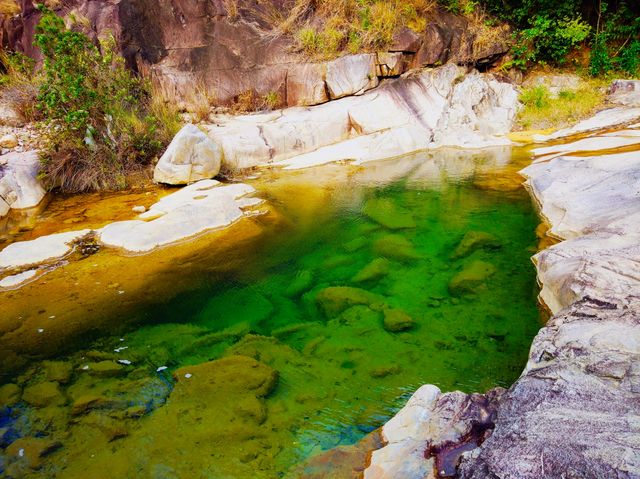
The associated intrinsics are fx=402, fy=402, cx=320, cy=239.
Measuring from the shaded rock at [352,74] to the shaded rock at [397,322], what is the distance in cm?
881

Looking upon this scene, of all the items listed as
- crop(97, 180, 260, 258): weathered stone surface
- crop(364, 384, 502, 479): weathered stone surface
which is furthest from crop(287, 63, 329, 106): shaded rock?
crop(364, 384, 502, 479): weathered stone surface

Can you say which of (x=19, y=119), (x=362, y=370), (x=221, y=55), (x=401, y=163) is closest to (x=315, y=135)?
(x=401, y=163)

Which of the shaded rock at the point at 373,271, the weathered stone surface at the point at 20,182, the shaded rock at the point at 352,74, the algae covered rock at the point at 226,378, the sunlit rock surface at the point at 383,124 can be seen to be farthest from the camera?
the shaded rock at the point at 352,74

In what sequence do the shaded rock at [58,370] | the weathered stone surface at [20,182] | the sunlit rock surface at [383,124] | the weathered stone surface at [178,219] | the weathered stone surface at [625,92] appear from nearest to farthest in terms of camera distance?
the shaded rock at [58,370]
the weathered stone surface at [178,219]
the weathered stone surface at [20,182]
the sunlit rock surface at [383,124]
the weathered stone surface at [625,92]

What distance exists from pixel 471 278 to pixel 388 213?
7.74ft

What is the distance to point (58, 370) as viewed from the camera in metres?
3.34

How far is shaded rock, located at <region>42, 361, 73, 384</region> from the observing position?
324cm

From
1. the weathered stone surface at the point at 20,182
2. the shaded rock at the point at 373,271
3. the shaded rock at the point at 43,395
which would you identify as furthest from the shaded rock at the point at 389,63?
the shaded rock at the point at 43,395

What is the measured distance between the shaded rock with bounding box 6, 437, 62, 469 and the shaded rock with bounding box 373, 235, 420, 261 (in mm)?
3682

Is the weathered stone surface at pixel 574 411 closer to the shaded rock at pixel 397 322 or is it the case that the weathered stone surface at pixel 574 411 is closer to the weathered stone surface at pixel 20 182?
the shaded rock at pixel 397 322

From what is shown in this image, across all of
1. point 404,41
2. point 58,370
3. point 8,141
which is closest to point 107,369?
point 58,370

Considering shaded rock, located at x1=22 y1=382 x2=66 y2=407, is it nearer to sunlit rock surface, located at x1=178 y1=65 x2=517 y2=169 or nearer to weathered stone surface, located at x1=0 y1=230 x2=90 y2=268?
weathered stone surface, located at x1=0 y1=230 x2=90 y2=268

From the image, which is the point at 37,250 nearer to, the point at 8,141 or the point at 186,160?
the point at 186,160

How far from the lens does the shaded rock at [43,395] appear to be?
118 inches
